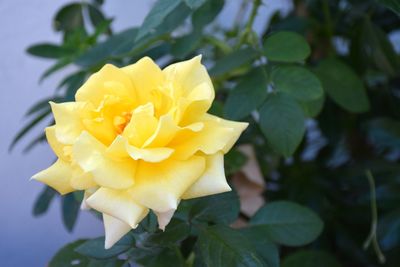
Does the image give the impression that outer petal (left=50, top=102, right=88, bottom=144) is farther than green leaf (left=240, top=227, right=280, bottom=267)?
No

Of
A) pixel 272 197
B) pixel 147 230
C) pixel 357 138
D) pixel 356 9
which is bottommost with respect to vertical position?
pixel 357 138

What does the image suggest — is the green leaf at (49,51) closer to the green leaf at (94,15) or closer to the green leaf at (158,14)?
the green leaf at (94,15)

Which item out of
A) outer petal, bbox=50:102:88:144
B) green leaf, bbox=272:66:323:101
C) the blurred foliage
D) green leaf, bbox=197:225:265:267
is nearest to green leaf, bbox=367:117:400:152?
the blurred foliage

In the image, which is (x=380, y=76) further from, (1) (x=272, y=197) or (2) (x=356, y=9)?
(1) (x=272, y=197)

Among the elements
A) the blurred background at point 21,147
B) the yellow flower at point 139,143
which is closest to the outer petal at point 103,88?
the yellow flower at point 139,143

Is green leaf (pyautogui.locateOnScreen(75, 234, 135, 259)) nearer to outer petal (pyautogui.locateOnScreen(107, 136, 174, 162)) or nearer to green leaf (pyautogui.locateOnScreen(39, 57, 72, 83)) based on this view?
outer petal (pyautogui.locateOnScreen(107, 136, 174, 162))

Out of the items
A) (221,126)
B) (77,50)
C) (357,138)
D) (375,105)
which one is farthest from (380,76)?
(221,126)

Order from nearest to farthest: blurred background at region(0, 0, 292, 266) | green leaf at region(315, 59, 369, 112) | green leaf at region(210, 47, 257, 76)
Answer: green leaf at region(210, 47, 257, 76) → green leaf at region(315, 59, 369, 112) → blurred background at region(0, 0, 292, 266)
